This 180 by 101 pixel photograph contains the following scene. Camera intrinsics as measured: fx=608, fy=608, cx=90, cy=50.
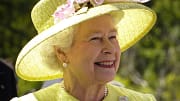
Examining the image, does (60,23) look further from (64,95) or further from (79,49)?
(64,95)

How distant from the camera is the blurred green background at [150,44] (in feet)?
24.6

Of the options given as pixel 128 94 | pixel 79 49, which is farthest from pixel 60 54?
pixel 128 94

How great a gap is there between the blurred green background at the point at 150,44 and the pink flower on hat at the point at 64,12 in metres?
4.65

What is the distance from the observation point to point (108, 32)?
2777 millimetres

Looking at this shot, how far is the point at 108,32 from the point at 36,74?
1.62 ft

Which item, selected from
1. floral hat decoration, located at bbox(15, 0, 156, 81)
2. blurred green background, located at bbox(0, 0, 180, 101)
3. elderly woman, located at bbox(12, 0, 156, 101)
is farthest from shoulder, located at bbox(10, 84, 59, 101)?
blurred green background, located at bbox(0, 0, 180, 101)

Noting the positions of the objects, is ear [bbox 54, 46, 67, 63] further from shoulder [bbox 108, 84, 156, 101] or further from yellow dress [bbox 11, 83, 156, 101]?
shoulder [bbox 108, 84, 156, 101]

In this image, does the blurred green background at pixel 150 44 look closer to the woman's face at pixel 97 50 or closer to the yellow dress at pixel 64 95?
the yellow dress at pixel 64 95

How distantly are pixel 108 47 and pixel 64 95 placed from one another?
34 cm

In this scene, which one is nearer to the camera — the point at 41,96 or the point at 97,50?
the point at 97,50

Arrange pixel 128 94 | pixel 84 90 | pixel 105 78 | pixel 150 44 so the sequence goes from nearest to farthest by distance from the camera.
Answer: pixel 105 78, pixel 84 90, pixel 128 94, pixel 150 44

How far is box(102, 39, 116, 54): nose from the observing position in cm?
275

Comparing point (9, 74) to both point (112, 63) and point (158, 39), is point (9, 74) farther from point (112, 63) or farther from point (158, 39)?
point (158, 39)

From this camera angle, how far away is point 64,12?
2.77 m
